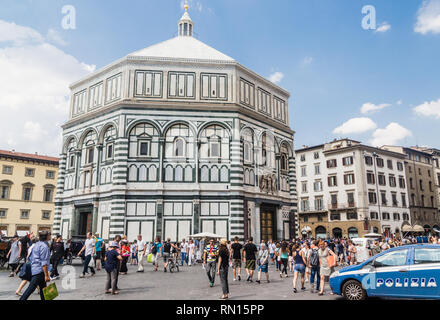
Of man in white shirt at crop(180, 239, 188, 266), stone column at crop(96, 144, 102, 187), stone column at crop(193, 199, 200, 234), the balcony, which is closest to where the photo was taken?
A: man in white shirt at crop(180, 239, 188, 266)

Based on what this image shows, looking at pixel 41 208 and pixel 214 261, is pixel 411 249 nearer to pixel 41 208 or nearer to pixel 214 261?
pixel 214 261

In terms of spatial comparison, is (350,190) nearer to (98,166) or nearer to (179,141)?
(179,141)

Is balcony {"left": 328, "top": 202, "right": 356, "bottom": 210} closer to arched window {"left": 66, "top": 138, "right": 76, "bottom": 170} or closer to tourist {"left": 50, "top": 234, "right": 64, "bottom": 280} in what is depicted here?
arched window {"left": 66, "top": 138, "right": 76, "bottom": 170}

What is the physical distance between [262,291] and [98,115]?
2218cm

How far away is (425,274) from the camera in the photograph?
8.17m

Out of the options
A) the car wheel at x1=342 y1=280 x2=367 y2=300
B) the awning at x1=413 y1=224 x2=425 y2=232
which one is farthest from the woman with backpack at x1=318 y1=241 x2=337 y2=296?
the awning at x1=413 y1=224 x2=425 y2=232

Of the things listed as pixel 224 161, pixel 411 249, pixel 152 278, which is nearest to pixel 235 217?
pixel 224 161

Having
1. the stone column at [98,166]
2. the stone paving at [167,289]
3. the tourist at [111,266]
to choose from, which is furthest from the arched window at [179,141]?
the tourist at [111,266]

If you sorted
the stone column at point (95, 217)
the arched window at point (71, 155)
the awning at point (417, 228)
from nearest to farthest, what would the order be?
1. the stone column at point (95, 217)
2. the arched window at point (71, 155)
3. the awning at point (417, 228)

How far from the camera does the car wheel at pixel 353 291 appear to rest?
889cm

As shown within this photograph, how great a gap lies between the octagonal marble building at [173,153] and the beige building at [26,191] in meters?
21.5

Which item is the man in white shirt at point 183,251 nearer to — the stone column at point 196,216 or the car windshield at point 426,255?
the stone column at point 196,216

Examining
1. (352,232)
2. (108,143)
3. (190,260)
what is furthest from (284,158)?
(352,232)

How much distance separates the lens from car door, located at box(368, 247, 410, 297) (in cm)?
838
